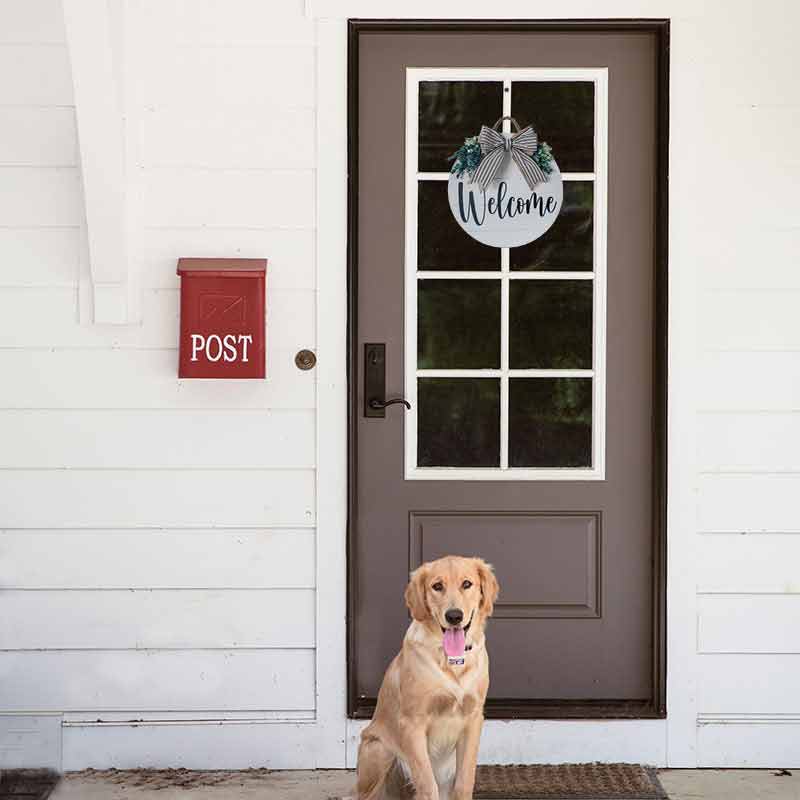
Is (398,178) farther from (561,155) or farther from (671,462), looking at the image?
(671,462)

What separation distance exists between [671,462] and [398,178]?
3.89 ft

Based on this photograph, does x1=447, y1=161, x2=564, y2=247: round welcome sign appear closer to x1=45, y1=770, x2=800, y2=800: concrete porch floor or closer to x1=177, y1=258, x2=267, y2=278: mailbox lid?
x1=177, y1=258, x2=267, y2=278: mailbox lid

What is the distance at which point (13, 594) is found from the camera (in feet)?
12.8

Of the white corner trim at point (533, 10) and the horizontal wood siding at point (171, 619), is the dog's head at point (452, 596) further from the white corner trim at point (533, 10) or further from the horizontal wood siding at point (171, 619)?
the white corner trim at point (533, 10)

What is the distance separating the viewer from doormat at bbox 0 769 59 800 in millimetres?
3750

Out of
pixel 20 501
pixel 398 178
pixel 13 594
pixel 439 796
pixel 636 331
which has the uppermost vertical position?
pixel 398 178

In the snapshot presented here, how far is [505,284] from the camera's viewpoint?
397 cm

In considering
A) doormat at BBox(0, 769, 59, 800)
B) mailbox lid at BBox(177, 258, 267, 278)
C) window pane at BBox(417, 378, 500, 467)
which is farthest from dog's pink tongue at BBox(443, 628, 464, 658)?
doormat at BBox(0, 769, 59, 800)

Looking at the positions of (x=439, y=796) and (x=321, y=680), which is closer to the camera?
(x=439, y=796)

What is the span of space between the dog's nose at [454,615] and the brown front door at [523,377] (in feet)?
2.30

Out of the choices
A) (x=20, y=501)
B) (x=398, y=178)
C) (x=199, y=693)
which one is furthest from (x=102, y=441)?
(x=398, y=178)

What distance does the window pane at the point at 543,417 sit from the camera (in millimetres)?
3990

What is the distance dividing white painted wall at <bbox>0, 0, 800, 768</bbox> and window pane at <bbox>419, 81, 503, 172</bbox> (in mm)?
226

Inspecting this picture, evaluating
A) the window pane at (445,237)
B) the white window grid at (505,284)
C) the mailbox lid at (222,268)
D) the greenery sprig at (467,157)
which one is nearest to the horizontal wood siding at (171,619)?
the white window grid at (505,284)
